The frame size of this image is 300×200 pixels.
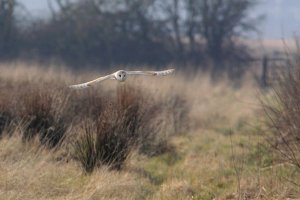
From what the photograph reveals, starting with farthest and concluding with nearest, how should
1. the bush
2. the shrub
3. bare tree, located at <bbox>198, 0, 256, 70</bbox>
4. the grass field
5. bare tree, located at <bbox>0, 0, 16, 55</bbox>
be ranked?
1. bare tree, located at <bbox>198, 0, 256, 70</bbox>
2. bare tree, located at <bbox>0, 0, 16, 55</bbox>
3. the shrub
4. the bush
5. the grass field

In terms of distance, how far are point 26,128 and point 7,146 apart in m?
1.30

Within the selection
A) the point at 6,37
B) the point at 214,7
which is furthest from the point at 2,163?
the point at 214,7

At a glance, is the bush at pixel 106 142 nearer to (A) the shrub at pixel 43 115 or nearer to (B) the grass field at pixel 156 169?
(B) the grass field at pixel 156 169

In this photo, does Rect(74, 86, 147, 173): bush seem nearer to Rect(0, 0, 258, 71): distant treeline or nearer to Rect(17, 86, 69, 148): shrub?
Rect(17, 86, 69, 148): shrub

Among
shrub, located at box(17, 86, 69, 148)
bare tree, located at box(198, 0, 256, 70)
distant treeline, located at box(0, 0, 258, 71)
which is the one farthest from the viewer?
bare tree, located at box(198, 0, 256, 70)

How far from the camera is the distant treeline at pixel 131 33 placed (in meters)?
30.3

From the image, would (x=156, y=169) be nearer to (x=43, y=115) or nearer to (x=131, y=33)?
(x=43, y=115)

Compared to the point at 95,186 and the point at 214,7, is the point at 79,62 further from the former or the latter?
the point at 95,186

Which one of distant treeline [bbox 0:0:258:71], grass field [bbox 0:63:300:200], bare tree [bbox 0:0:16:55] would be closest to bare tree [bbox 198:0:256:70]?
distant treeline [bbox 0:0:258:71]

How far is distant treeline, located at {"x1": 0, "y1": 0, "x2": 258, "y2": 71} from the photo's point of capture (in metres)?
30.3

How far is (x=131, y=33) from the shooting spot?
3394 centimetres

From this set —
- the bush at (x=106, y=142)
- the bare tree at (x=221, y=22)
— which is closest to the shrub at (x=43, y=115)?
the bush at (x=106, y=142)

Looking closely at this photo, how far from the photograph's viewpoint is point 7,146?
9.55 meters

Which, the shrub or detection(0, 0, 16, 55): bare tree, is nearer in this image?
the shrub
